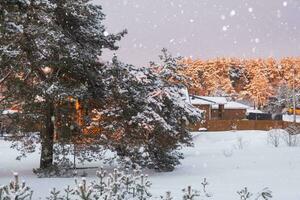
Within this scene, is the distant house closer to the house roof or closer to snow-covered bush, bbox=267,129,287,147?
the house roof

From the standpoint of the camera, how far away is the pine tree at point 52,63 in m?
17.0

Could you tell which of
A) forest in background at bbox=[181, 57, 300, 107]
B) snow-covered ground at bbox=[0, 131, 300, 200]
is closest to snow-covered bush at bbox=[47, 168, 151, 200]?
snow-covered ground at bbox=[0, 131, 300, 200]

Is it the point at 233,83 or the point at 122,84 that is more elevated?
the point at 233,83

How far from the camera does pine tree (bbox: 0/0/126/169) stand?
17.0m

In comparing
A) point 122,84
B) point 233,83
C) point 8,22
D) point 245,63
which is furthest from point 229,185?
point 245,63

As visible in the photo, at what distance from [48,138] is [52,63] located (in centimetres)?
304

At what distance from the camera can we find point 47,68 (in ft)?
63.8

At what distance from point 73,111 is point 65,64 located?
82.3 inches

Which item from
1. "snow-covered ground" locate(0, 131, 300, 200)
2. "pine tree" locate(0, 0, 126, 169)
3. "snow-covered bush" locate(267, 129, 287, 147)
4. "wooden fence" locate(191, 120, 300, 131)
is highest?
"pine tree" locate(0, 0, 126, 169)

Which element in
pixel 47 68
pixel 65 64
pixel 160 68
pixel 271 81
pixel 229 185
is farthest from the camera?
pixel 271 81

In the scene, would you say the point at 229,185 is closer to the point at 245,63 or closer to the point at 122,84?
the point at 122,84

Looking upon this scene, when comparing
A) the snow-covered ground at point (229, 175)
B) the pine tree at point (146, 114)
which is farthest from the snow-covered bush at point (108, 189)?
the pine tree at point (146, 114)

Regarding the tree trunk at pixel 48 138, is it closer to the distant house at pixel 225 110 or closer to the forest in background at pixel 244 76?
the distant house at pixel 225 110

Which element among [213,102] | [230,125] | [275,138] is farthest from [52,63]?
[213,102]
